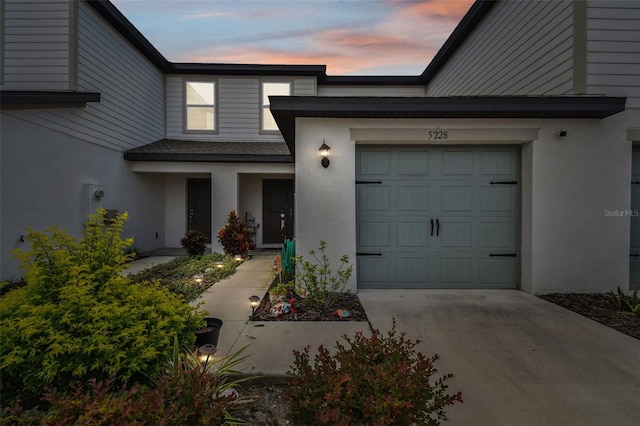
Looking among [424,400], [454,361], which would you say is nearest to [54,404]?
[424,400]

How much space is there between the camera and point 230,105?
33.4ft

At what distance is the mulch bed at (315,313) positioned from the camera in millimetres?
3773

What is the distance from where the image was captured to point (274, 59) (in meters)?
Answer: 9.93

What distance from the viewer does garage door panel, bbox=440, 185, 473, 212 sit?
497 centimetres

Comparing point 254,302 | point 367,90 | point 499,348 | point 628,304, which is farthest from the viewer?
point 367,90

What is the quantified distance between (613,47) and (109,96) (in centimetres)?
1049

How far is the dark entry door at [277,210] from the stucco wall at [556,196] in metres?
5.39

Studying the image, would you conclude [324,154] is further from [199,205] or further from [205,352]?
[199,205]

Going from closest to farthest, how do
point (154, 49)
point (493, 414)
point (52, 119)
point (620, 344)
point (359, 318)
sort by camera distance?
point (493, 414) < point (620, 344) < point (359, 318) < point (52, 119) < point (154, 49)

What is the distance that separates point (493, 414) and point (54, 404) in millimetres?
2687

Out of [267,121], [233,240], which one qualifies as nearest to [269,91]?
[267,121]

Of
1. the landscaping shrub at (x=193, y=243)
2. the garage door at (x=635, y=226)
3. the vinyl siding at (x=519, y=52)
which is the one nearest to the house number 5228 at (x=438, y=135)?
the vinyl siding at (x=519, y=52)

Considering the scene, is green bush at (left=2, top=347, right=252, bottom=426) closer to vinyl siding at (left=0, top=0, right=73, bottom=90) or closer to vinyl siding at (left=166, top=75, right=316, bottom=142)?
vinyl siding at (left=0, top=0, right=73, bottom=90)

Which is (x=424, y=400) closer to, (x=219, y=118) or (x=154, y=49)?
(x=219, y=118)
